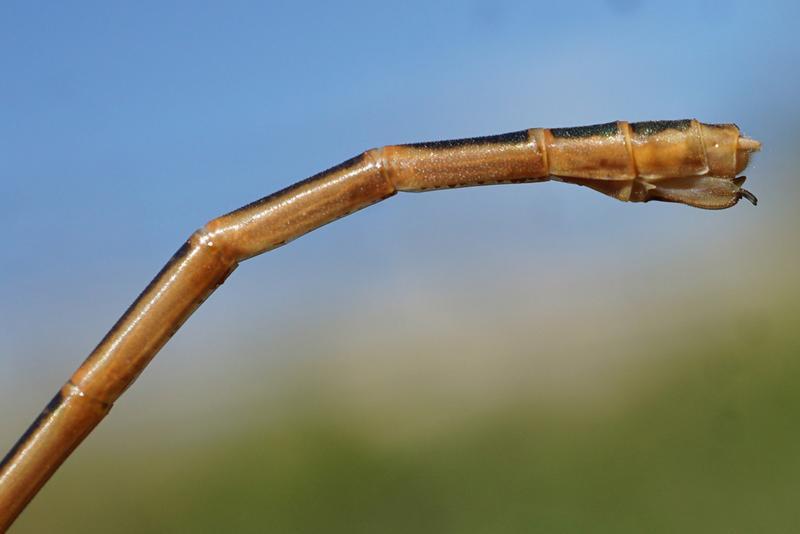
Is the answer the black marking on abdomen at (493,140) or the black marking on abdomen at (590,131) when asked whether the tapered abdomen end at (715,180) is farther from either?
the black marking on abdomen at (493,140)

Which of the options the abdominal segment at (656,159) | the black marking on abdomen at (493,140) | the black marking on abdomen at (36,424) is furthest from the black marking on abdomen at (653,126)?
the black marking on abdomen at (36,424)

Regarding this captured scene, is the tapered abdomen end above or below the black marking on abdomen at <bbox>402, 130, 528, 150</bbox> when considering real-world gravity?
above

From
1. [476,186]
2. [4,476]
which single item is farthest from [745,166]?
[4,476]

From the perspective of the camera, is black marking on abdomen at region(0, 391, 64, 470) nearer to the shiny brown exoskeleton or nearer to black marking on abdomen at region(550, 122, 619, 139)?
the shiny brown exoskeleton

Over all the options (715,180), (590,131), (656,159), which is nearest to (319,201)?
(590,131)

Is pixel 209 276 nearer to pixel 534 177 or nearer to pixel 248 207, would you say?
pixel 248 207

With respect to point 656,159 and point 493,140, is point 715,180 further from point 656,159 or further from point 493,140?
point 493,140

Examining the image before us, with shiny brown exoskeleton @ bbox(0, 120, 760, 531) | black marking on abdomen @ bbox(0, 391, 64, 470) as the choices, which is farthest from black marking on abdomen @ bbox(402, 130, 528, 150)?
black marking on abdomen @ bbox(0, 391, 64, 470)
